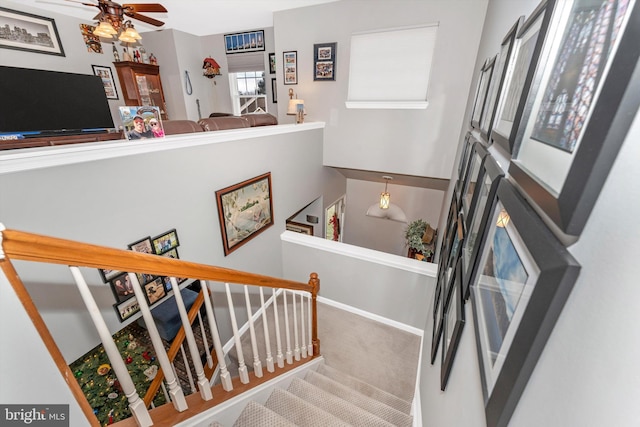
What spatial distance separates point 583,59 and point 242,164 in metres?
2.71

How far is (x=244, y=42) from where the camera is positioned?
520 centimetres

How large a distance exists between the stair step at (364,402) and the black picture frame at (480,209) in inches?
60.6

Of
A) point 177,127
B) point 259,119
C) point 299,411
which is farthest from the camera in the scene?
point 259,119

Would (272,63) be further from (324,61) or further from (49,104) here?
(49,104)

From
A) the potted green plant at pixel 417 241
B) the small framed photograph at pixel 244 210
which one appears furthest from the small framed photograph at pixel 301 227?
the potted green plant at pixel 417 241

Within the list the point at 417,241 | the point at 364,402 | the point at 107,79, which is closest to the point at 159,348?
the point at 364,402

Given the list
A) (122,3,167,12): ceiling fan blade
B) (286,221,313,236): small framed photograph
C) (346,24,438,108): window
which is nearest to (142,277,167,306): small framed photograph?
(122,3,167,12): ceiling fan blade

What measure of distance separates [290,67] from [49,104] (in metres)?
3.26

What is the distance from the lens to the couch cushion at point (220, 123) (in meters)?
2.69

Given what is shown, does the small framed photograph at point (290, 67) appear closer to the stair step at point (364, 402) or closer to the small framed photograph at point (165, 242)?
the small framed photograph at point (165, 242)

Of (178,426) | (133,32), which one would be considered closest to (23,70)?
(133,32)

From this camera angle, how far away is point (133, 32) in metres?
2.82

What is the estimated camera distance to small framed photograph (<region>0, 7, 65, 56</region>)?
3264 mm

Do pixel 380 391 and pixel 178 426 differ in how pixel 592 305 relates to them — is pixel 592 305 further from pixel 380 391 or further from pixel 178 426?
pixel 380 391
